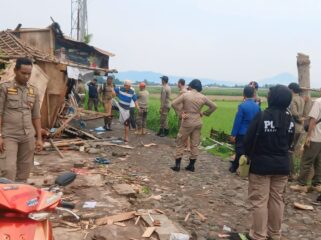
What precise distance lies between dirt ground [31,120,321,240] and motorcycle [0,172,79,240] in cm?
237

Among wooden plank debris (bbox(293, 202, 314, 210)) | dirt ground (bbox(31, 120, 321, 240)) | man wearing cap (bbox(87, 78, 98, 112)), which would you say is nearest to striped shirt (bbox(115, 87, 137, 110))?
dirt ground (bbox(31, 120, 321, 240))

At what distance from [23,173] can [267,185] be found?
3239mm

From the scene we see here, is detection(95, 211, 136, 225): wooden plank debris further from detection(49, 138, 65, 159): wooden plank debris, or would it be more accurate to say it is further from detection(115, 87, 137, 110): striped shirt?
detection(115, 87, 137, 110): striped shirt

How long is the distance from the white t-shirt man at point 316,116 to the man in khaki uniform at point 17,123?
483 cm

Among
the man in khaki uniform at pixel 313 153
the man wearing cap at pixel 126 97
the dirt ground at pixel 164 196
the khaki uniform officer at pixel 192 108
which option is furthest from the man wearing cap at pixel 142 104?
the man in khaki uniform at pixel 313 153

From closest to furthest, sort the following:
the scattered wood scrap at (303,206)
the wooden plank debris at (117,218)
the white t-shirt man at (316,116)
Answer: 1. the wooden plank debris at (117,218)
2. the scattered wood scrap at (303,206)
3. the white t-shirt man at (316,116)

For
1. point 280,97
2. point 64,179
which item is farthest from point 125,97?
point 64,179

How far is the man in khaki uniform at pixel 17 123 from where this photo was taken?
4.75 metres

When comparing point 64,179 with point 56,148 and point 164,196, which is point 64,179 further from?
point 56,148

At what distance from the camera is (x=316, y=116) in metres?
6.94

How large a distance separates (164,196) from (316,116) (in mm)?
3134

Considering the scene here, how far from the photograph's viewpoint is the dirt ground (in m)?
5.38

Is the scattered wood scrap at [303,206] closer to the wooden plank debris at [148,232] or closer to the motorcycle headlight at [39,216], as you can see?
the wooden plank debris at [148,232]

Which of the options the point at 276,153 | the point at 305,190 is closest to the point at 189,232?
the point at 276,153
